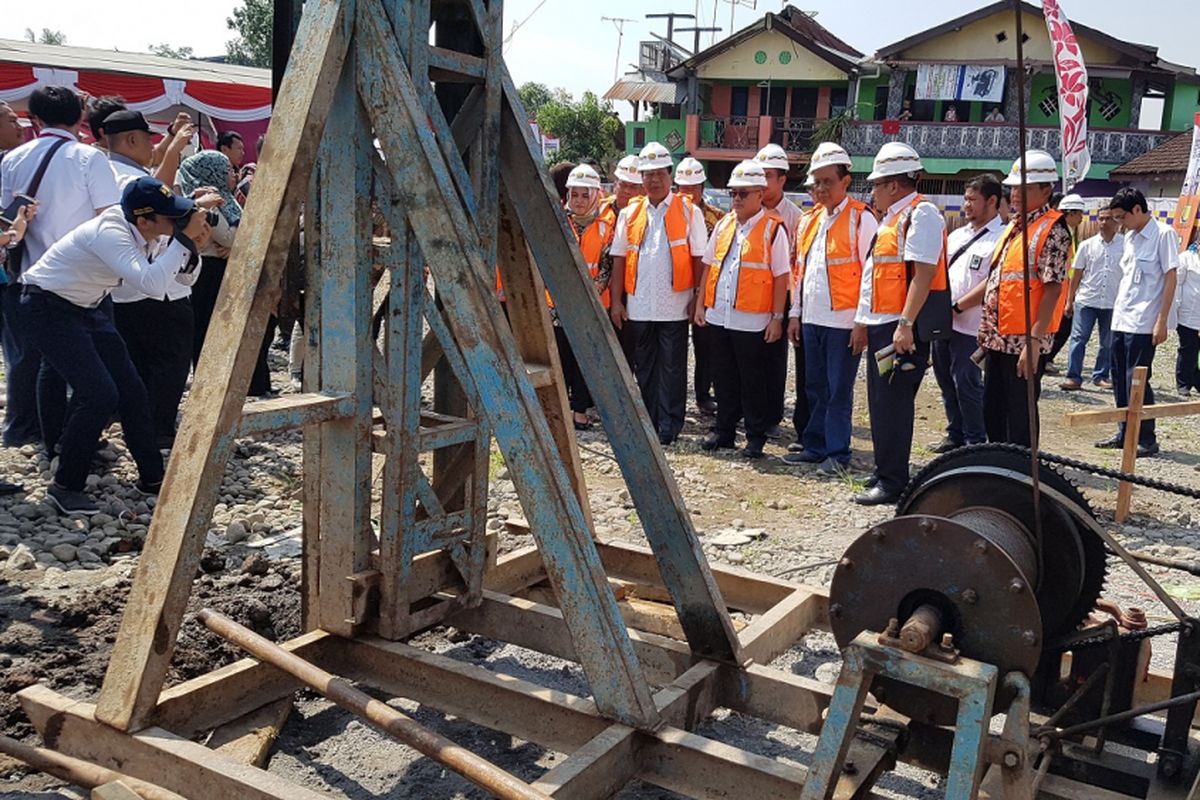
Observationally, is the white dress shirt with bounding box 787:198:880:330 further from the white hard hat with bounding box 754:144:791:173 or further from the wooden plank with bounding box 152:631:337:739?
the wooden plank with bounding box 152:631:337:739

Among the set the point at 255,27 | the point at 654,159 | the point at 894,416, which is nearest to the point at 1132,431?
the point at 894,416

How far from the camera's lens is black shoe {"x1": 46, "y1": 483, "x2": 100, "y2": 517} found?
5.46m

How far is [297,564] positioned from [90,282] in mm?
1941

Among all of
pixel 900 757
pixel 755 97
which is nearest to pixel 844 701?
pixel 900 757

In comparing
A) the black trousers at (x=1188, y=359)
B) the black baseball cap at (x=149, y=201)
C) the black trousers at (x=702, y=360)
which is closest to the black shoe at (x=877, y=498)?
the black trousers at (x=702, y=360)

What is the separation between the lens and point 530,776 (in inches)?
131

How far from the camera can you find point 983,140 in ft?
112

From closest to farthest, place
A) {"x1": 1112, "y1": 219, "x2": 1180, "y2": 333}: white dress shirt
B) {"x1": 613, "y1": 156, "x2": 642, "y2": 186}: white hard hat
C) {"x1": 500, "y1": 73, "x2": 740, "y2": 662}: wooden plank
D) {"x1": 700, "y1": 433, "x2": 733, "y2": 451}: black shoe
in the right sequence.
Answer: {"x1": 500, "y1": 73, "x2": 740, "y2": 662}: wooden plank < {"x1": 700, "y1": 433, "x2": 733, "y2": 451}: black shoe < {"x1": 613, "y1": 156, "x2": 642, "y2": 186}: white hard hat < {"x1": 1112, "y1": 219, "x2": 1180, "y2": 333}: white dress shirt

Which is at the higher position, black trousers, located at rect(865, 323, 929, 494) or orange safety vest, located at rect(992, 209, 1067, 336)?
orange safety vest, located at rect(992, 209, 1067, 336)

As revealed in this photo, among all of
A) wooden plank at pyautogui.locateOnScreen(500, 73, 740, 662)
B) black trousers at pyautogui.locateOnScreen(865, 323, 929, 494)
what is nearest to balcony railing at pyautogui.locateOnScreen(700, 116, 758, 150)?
black trousers at pyautogui.locateOnScreen(865, 323, 929, 494)

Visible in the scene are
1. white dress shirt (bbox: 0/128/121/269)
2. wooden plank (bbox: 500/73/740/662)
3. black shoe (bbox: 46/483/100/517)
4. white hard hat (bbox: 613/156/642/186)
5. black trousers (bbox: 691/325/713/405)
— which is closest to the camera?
wooden plank (bbox: 500/73/740/662)

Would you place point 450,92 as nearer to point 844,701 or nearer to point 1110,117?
point 844,701

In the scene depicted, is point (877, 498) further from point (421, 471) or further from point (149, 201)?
point (149, 201)

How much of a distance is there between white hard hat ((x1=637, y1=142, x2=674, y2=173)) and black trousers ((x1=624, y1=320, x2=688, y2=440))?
4.04ft
